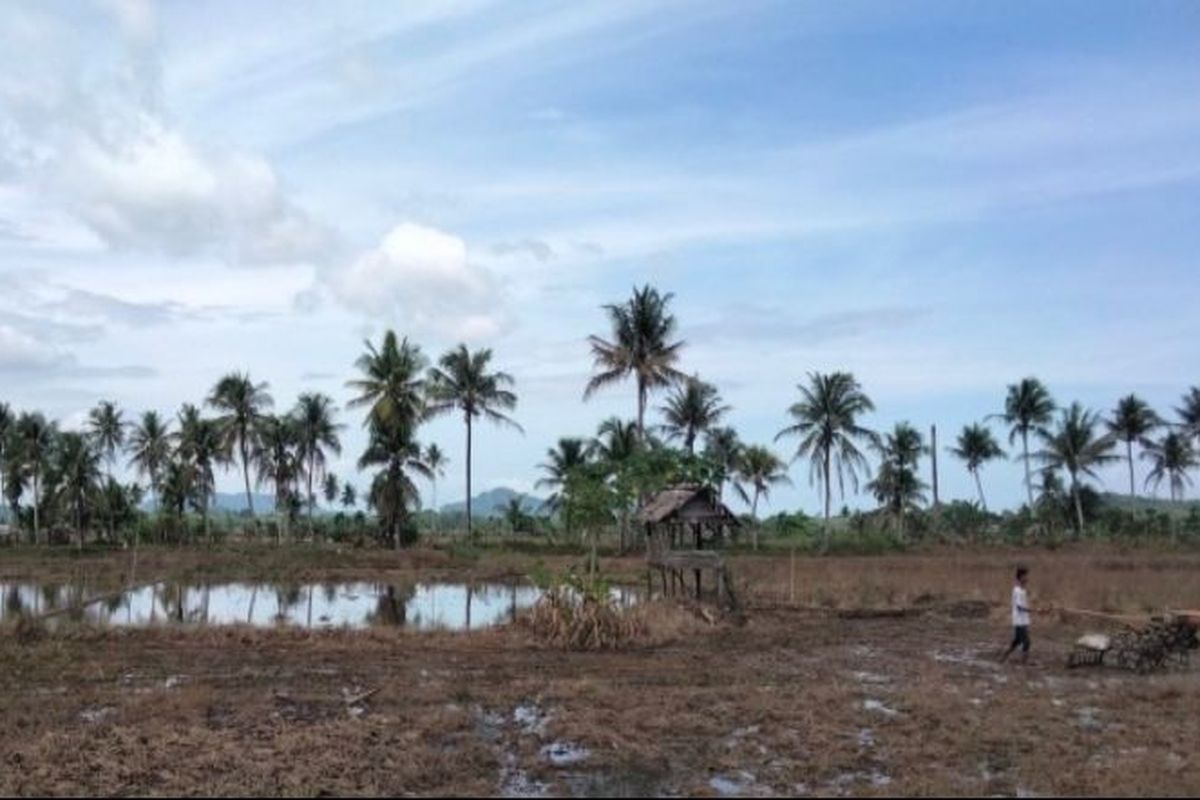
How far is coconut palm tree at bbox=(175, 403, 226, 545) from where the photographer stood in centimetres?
7219

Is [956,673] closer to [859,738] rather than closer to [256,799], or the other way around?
[859,738]

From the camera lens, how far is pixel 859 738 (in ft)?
40.2

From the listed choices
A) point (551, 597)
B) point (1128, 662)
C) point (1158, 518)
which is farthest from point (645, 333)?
point (1158, 518)

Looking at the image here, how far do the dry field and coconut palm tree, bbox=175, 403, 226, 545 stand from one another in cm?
5106

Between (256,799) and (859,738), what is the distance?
624cm

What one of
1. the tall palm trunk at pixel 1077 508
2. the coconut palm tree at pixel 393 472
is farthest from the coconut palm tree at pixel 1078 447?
the coconut palm tree at pixel 393 472

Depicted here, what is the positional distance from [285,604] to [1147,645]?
25.2 m

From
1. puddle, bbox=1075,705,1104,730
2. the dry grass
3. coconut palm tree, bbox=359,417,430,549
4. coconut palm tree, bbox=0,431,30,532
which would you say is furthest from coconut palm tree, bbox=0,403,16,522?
puddle, bbox=1075,705,1104,730

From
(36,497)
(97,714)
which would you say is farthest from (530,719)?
(36,497)

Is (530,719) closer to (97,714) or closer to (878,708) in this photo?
(878,708)

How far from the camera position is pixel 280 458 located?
75.6 meters

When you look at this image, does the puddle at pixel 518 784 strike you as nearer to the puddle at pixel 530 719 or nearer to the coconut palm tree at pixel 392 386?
the puddle at pixel 530 719

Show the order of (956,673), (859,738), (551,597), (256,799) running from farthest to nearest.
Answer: (551,597) < (956,673) < (859,738) < (256,799)

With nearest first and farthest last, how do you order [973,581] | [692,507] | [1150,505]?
[692,507] < [973,581] < [1150,505]
